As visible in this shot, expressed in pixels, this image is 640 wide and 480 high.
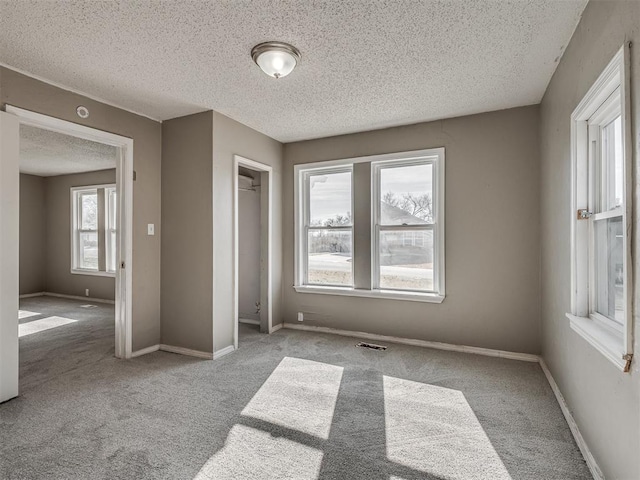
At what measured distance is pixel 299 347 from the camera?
153 inches

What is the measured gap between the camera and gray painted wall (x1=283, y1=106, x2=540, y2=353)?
3.48m

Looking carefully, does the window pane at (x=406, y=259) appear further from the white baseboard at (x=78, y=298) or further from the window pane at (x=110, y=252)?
the window pane at (x=110, y=252)

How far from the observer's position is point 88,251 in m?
7.12

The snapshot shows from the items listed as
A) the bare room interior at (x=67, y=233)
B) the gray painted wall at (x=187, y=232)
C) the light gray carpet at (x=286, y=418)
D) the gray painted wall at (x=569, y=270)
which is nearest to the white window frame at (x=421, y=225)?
the light gray carpet at (x=286, y=418)

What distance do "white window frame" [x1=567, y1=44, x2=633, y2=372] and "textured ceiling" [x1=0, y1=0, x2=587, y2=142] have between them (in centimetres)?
62

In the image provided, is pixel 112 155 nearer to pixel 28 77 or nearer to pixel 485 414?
pixel 28 77

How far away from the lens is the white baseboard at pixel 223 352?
140 inches

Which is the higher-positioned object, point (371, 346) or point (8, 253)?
point (8, 253)

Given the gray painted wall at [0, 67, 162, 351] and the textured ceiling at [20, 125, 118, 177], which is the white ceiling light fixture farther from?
the textured ceiling at [20, 125, 118, 177]

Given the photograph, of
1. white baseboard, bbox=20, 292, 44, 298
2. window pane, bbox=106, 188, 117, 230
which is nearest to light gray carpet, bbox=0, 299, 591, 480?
window pane, bbox=106, 188, 117, 230

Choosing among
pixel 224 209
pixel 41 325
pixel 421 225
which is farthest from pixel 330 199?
pixel 41 325

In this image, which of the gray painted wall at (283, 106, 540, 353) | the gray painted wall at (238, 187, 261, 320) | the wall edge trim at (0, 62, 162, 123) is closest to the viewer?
the wall edge trim at (0, 62, 162, 123)

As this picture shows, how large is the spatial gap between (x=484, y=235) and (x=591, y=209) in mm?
1591

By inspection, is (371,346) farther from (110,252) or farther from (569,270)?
(110,252)
